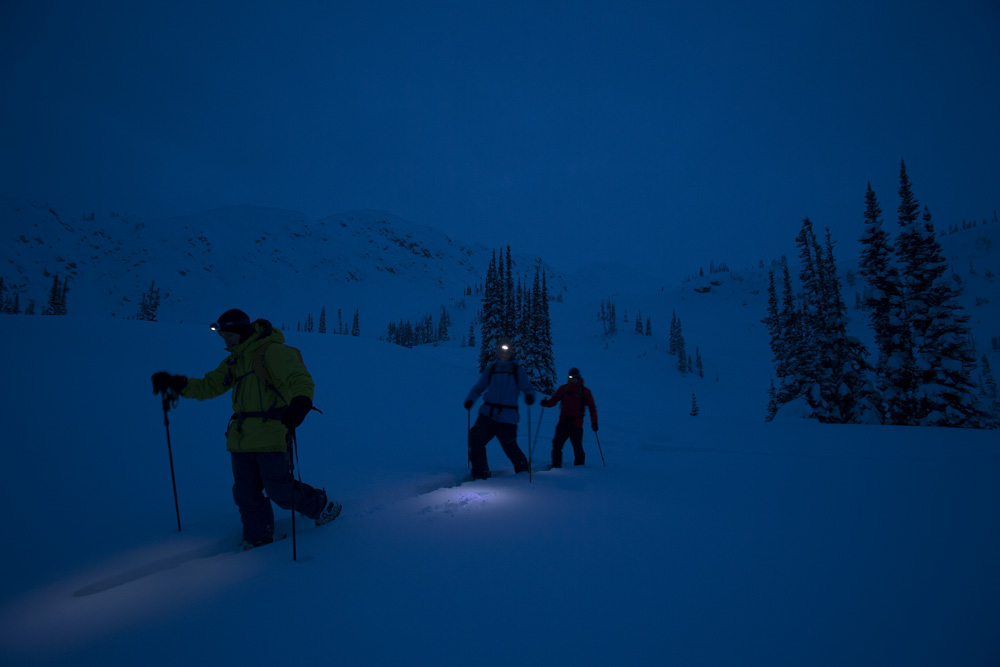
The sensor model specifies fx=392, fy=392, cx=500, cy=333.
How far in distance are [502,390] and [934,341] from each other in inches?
808

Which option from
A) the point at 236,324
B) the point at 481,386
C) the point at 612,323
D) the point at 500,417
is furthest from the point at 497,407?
the point at 612,323

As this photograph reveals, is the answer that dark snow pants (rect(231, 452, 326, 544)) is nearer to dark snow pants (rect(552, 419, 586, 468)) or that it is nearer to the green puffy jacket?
the green puffy jacket

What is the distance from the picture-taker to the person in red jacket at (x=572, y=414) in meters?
8.26

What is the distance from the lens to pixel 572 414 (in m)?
8.29

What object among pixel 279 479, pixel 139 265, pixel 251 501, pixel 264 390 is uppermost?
pixel 139 265

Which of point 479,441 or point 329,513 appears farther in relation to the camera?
point 479,441

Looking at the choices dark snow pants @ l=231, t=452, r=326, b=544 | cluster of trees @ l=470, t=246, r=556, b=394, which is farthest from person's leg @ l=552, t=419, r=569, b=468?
cluster of trees @ l=470, t=246, r=556, b=394

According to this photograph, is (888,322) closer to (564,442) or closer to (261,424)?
(564,442)

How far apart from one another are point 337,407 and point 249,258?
208 meters

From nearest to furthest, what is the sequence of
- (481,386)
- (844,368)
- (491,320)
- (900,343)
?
1. (481,386)
2. (900,343)
3. (844,368)
4. (491,320)

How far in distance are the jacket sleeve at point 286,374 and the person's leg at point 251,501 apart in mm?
876

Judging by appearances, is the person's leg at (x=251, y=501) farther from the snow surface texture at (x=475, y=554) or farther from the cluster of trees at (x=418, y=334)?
the cluster of trees at (x=418, y=334)

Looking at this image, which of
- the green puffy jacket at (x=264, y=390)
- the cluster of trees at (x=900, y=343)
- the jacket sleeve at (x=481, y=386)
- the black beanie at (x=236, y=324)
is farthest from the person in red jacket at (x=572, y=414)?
the cluster of trees at (x=900, y=343)

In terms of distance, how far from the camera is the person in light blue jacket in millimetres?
7008
